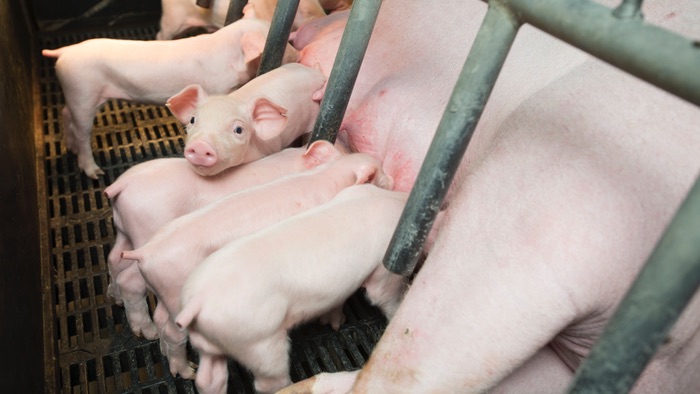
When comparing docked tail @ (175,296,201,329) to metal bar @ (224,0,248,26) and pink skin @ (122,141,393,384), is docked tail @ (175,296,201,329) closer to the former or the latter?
pink skin @ (122,141,393,384)

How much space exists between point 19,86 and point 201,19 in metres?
0.88

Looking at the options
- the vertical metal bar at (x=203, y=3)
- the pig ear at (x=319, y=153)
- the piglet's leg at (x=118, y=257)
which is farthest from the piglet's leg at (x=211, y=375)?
the vertical metal bar at (x=203, y=3)

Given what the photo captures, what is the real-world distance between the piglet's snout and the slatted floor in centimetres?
48

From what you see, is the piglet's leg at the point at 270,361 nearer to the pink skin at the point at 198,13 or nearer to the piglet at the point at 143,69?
the piglet at the point at 143,69

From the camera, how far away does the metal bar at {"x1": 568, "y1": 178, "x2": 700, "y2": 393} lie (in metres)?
0.67

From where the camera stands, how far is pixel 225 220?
1.38 metres

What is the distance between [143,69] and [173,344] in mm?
990

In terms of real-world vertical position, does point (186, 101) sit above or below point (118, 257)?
above

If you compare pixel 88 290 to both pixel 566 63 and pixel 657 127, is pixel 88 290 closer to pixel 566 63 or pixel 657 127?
pixel 566 63

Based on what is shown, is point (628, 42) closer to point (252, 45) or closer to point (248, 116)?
point (248, 116)

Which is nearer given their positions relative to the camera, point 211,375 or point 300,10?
point 211,375

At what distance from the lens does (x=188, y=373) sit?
4.94 feet

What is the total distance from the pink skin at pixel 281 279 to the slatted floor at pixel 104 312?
0.21 m

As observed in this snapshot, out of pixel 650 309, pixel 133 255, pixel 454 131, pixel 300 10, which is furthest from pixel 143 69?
pixel 650 309
